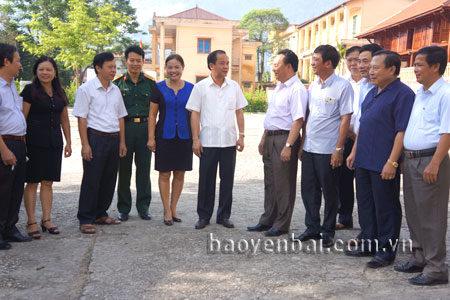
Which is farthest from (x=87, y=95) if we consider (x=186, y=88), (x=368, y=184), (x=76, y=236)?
(x=368, y=184)

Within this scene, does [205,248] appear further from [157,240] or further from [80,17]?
[80,17]

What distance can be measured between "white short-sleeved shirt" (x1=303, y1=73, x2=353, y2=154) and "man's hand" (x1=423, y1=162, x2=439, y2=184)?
1.04m

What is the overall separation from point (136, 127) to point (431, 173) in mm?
3207

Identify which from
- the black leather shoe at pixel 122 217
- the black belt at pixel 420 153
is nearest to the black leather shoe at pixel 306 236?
the black belt at pixel 420 153

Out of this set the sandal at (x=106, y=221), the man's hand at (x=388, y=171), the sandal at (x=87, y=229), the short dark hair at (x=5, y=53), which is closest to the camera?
the man's hand at (x=388, y=171)

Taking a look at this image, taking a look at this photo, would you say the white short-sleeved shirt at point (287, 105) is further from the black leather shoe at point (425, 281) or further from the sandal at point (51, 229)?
the sandal at point (51, 229)

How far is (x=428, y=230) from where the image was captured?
3.39 m

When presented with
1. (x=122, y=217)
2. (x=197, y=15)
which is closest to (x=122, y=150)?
(x=122, y=217)

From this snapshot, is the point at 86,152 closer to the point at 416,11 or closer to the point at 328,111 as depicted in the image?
the point at 328,111

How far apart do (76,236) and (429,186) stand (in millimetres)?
3378

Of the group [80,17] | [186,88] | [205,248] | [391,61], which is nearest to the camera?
[391,61]

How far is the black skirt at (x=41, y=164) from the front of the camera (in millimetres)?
4418

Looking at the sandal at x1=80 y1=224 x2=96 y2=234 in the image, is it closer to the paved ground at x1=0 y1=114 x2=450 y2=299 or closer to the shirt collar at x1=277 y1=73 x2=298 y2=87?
the paved ground at x1=0 y1=114 x2=450 y2=299

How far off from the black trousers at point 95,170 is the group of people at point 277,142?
12 mm
